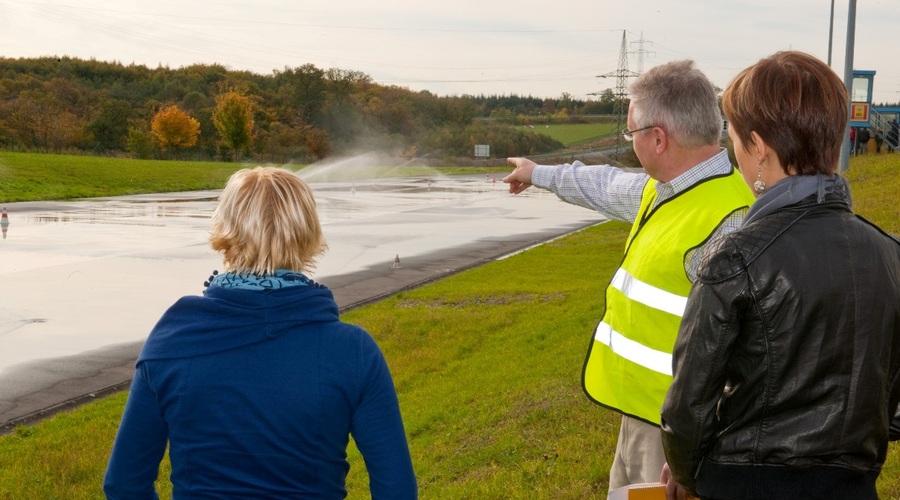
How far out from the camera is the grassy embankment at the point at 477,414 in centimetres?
623

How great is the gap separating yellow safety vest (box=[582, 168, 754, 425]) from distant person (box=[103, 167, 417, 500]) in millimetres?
1061

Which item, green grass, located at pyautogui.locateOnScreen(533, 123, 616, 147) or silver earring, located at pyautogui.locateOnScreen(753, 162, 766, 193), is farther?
green grass, located at pyautogui.locateOnScreen(533, 123, 616, 147)

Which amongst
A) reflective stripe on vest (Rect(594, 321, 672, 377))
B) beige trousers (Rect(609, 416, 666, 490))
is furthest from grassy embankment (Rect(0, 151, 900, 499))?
reflective stripe on vest (Rect(594, 321, 672, 377))

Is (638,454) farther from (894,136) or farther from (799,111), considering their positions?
(894,136)

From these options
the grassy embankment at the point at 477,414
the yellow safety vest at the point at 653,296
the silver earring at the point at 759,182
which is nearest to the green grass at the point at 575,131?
the grassy embankment at the point at 477,414

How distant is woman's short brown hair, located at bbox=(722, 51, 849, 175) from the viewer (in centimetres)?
256

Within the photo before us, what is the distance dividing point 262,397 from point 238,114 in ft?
280

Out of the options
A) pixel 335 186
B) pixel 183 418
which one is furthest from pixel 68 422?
pixel 335 186

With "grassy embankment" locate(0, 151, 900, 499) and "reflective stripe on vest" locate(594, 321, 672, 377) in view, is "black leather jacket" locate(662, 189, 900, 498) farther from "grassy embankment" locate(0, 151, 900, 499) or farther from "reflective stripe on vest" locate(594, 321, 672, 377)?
"grassy embankment" locate(0, 151, 900, 499)

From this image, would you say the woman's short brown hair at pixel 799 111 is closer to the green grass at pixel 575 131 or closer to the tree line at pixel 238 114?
the tree line at pixel 238 114

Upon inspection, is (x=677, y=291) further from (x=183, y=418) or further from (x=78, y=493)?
(x=78, y=493)

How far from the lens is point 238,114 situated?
8506 cm

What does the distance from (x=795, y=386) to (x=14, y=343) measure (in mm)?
10810

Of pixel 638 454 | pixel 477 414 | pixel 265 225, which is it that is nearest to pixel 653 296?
pixel 638 454
